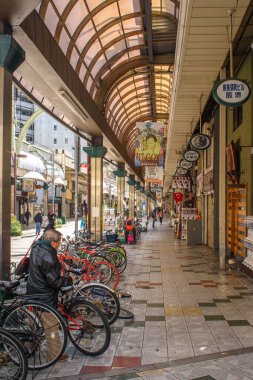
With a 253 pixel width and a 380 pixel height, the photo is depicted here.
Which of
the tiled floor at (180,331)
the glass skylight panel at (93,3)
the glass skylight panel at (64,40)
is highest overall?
the glass skylight panel at (93,3)

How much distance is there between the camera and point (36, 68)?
31.2 ft

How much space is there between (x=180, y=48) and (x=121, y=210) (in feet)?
88.6

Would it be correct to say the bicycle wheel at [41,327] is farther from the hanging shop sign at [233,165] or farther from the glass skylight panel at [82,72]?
the glass skylight panel at [82,72]

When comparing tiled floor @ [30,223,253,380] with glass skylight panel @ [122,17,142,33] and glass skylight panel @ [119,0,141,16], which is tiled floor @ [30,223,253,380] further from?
glass skylight panel @ [122,17,142,33]

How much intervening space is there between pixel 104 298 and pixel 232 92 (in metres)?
4.78

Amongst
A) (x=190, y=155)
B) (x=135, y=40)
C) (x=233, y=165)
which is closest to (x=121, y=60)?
(x=135, y=40)

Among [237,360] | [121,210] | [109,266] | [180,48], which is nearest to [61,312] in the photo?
[237,360]

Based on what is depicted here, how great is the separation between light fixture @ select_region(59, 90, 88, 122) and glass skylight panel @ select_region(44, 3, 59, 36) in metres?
1.55

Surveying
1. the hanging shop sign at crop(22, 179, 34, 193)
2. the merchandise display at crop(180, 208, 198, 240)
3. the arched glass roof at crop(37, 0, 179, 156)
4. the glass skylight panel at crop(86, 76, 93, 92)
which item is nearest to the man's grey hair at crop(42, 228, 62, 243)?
the arched glass roof at crop(37, 0, 179, 156)

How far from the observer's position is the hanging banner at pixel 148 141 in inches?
817

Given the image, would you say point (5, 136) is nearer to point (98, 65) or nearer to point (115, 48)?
point (98, 65)

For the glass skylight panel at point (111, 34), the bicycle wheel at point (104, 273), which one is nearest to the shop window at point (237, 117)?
the glass skylight panel at point (111, 34)

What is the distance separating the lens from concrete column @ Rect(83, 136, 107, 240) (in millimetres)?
19453

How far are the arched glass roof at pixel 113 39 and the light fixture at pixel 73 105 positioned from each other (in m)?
1.24
